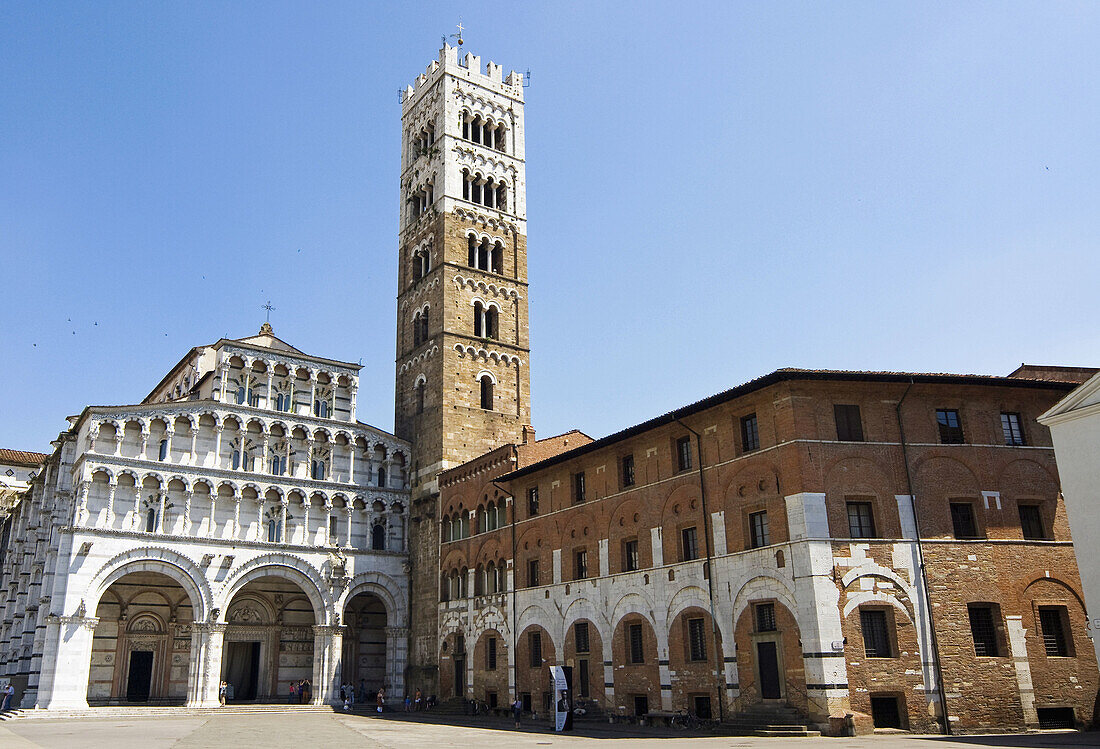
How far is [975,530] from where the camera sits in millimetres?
27609

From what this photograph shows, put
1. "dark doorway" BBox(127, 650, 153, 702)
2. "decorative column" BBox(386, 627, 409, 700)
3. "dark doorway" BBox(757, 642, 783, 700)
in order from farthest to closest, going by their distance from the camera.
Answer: "decorative column" BBox(386, 627, 409, 700), "dark doorway" BBox(127, 650, 153, 702), "dark doorway" BBox(757, 642, 783, 700)

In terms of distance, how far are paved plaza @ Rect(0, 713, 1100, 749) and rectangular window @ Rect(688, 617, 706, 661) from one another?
9.13 ft

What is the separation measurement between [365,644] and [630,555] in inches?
861

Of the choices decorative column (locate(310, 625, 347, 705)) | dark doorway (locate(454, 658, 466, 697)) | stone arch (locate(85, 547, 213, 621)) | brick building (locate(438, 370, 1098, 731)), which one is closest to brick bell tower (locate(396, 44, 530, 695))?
dark doorway (locate(454, 658, 466, 697))

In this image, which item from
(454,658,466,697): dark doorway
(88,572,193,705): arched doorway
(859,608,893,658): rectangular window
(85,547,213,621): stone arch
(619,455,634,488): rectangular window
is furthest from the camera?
(88,572,193,705): arched doorway

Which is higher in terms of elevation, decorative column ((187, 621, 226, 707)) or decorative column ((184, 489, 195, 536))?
decorative column ((184, 489, 195, 536))

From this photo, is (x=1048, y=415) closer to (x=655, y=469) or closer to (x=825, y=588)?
(x=825, y=588)

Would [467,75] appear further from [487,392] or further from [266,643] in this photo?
[266,643]

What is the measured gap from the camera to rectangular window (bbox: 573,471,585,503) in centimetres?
3684

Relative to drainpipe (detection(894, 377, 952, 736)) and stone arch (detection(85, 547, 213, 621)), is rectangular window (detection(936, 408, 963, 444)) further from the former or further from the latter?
stone arch (detection(85, 547, 213, 621))

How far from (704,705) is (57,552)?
3068 centimetres

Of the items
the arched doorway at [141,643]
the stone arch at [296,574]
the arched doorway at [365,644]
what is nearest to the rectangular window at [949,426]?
the stone arch at [296,574]

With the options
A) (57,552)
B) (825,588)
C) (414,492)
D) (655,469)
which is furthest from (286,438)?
(825,588)

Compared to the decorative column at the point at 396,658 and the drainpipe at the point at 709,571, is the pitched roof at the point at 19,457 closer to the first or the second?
the decorative column at the point at 396,658
